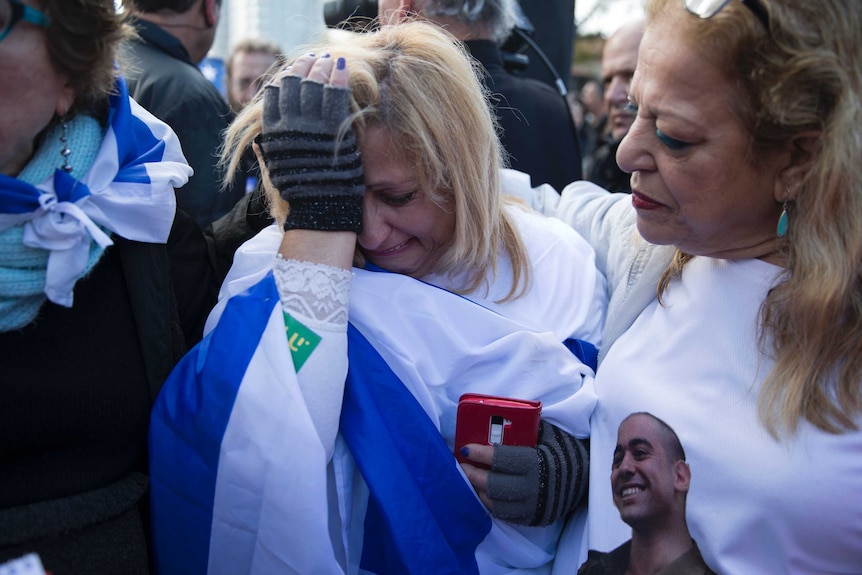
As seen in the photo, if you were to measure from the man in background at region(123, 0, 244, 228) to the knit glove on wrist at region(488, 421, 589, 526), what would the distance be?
137cm

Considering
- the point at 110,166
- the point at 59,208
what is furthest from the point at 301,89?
the point at 59,208

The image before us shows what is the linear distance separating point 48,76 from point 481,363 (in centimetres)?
100

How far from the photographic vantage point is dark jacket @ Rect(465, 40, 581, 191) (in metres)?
2.90

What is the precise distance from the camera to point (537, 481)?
1645 mm

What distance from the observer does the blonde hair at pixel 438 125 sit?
69.1 inches

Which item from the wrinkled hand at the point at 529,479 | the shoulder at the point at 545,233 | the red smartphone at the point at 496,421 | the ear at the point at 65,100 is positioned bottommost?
the wrinkled hand at the point at 529,479

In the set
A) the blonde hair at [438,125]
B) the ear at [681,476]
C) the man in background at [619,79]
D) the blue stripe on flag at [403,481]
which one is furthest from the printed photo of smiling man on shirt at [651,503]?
the man in background at [619,79]

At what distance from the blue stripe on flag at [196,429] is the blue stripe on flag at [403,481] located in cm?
24

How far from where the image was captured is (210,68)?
20.4 feet

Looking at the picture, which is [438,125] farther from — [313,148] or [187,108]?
Answer: [187,108]

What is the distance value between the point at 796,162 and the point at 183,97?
200 centimetres

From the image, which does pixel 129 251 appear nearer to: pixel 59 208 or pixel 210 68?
pixel 59 208

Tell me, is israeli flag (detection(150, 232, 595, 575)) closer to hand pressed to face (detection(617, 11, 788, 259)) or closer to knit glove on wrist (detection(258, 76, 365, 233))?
knit glove on wrist (detection(258, 76, 365, 233))

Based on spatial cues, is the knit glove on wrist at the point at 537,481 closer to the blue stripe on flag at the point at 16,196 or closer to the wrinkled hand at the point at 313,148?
the wrinkled hand at the point at 313,148
